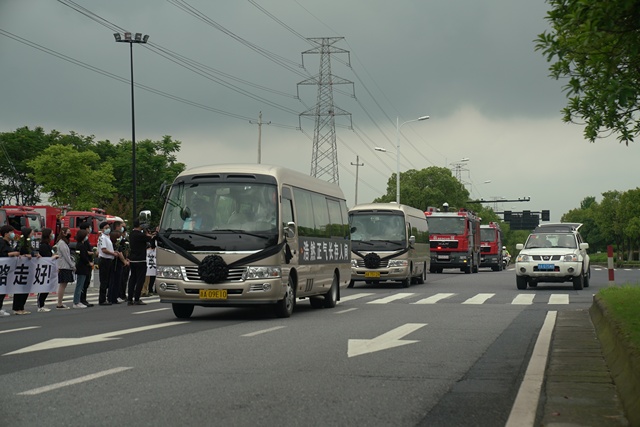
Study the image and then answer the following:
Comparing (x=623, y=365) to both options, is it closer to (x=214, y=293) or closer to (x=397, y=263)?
(x=214, y=293)

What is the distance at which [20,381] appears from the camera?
8.91 m

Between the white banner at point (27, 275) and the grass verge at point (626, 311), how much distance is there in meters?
11.3

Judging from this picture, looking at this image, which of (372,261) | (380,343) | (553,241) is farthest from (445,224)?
(380,343)

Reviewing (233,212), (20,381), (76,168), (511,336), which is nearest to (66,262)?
(233,212)

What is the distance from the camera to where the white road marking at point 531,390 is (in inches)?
273

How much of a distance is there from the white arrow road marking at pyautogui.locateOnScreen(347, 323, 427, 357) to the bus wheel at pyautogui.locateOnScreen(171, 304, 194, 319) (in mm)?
4632

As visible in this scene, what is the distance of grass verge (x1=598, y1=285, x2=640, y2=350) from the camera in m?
10.1

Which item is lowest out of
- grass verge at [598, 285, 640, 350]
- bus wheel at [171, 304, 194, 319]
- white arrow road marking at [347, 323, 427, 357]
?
white arrow road marking at [347, 323, 427, 357]

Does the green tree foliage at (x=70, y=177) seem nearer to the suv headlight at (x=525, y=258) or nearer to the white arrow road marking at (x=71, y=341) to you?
the suv headlight at (x=525, y=258)

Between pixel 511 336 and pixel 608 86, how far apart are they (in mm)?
6280

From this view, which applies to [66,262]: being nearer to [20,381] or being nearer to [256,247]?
[256,247]

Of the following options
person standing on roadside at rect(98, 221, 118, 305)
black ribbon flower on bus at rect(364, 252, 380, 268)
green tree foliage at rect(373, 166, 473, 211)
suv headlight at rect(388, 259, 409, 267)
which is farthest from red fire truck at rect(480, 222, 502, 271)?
green tree foliage at rect(373, 166, 473, 211)

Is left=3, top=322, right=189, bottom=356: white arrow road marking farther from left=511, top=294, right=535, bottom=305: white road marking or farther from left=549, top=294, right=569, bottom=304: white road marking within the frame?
left=549, top=294, right=569, bottom=304: white road marking

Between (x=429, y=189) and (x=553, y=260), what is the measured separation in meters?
88.8
